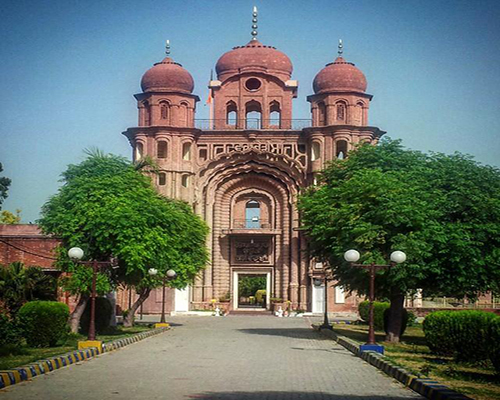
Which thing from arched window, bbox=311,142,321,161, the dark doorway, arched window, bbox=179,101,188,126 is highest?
arched window, bbox=179,101,188,126

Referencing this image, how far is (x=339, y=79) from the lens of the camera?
2095 inches

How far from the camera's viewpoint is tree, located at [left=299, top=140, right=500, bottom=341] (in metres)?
24.8

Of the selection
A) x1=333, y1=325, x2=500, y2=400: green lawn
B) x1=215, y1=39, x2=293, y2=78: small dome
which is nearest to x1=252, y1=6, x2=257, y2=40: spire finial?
x1=215, y1=39, x2=293, y2=78: small dome

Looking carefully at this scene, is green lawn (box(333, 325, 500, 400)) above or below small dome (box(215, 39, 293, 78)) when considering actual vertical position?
below

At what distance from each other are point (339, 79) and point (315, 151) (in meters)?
4.79

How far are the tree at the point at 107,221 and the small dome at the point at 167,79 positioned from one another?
24.0 meters

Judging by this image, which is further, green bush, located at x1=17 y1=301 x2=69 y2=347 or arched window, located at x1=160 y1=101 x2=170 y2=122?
arched window, located at x1=160 y1=101 x2=170 y2=122

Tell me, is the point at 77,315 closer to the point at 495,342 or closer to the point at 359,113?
the point at 495,342

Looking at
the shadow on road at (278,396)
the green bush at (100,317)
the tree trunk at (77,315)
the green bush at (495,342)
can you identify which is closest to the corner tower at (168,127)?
the green bush at (100,317)

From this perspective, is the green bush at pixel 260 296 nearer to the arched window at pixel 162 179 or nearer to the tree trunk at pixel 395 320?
the arched window at pixel 162 179

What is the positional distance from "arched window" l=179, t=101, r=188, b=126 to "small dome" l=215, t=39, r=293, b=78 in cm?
462

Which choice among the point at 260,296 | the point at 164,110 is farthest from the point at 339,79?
the point at 260,296

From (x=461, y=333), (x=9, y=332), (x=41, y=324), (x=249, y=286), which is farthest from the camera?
(x=249, y=286)

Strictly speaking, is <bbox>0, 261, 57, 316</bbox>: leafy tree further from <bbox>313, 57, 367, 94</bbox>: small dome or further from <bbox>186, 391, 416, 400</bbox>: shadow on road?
<bbox>313, 57, 367, 94</bbox>: small dome
